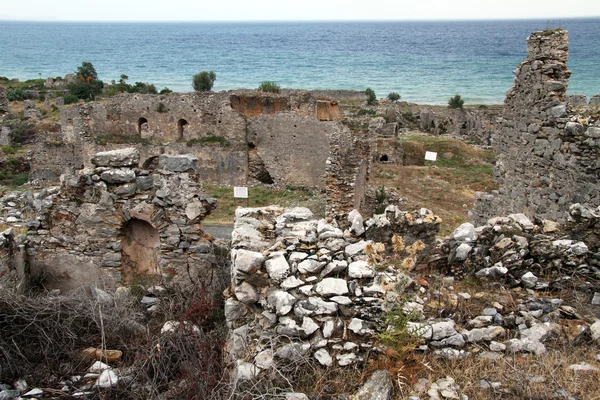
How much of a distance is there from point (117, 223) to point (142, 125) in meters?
22.2

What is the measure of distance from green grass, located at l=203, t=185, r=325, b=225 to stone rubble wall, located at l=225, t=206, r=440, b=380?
1189 cm

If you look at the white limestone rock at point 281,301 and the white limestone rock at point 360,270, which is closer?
the white limestone rock at point 281,301

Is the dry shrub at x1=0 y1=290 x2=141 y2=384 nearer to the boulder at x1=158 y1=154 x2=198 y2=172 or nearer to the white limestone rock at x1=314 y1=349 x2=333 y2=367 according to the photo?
the boulder at x1=158 y1=154 x2=198 y2=172

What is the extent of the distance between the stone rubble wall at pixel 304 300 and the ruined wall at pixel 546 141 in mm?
4667

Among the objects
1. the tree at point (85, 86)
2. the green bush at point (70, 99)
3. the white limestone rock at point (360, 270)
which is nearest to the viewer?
the white limestone rock at point (360, 270)

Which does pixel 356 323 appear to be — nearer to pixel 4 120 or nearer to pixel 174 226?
pixel 174 226

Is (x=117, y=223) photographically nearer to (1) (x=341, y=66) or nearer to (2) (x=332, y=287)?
(2) (x=332, y=287)

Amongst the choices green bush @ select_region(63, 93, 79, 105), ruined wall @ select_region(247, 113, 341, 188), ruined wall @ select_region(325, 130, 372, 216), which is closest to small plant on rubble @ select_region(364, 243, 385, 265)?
ruined wall @ select_region(325, 130, 372, 216)

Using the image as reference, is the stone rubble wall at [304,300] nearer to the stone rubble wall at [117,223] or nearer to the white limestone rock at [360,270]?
the white limestone rock at [360,270]

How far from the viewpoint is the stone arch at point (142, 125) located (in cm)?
2828

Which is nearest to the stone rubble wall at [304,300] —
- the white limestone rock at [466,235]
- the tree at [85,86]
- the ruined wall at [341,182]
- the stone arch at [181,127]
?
the white limestone rock at [466,235]

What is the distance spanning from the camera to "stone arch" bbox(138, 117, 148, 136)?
2828 cm

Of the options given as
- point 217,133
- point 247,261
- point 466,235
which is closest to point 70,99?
point 217,133

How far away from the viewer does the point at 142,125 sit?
2873 cm
